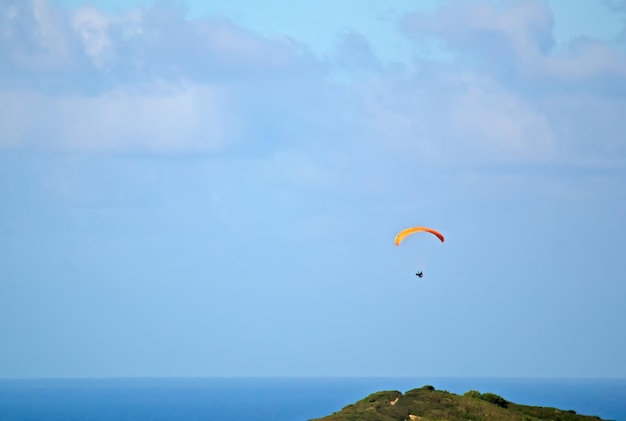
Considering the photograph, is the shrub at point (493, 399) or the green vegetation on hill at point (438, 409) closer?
the green vegetation on hill at point (438, 409)

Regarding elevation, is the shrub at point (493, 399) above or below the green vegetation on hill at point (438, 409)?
above

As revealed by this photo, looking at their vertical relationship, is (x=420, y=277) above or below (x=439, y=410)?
above

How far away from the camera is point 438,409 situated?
77.1 metres

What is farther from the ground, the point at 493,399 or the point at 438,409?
the point at 493,399

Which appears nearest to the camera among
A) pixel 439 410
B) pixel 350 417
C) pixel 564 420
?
pixel 350 417

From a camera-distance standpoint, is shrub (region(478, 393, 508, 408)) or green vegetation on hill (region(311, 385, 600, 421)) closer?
green vegetation on hill (region(311, 385, 600, 421))

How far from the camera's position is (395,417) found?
243 ft

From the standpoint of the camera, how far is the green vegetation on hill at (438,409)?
74375 mm

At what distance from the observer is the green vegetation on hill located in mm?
74375

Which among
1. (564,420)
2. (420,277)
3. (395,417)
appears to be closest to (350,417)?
(395,417)

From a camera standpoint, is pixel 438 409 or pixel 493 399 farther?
pixel 493 399

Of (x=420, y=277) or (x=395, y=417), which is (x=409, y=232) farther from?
(x=395, y=417)

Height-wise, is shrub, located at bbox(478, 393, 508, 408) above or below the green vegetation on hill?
above

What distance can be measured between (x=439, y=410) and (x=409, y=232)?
1591 centimetres
